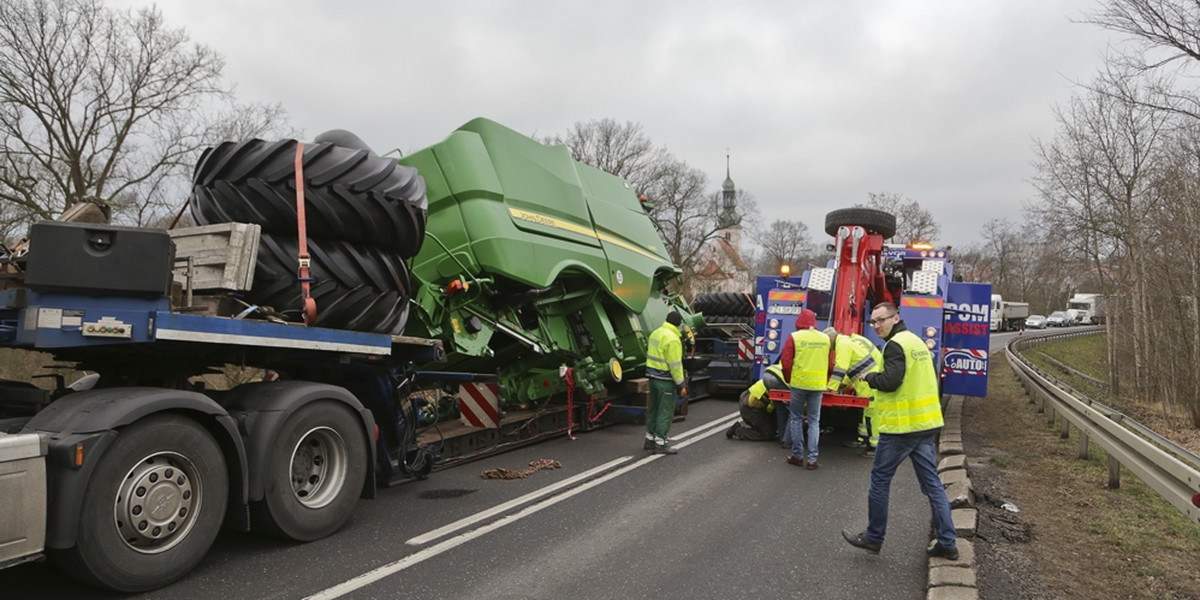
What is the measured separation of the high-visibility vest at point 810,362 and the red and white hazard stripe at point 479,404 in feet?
10.4

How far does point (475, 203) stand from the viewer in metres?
7.66

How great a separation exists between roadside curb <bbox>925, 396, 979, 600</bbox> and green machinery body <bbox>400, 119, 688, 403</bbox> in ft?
12.8

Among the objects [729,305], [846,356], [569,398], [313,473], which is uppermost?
[729,305]

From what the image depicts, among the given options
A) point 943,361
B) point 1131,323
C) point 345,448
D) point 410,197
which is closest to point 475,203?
point 410,197

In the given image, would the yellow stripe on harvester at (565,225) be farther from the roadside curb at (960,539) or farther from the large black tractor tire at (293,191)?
the roadside curb at (960,539)

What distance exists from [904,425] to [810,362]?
129 inches

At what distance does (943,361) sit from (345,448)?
8.01 meters

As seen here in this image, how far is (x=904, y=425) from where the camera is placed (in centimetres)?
480

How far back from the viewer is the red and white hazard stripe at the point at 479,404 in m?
7.83

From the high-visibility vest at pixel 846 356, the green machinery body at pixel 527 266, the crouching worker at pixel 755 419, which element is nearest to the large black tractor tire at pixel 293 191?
the green machinery body at pixel 527 266

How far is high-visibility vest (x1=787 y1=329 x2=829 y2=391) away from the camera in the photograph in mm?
8047

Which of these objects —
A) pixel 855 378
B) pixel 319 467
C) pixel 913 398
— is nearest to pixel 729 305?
pixel 855 378

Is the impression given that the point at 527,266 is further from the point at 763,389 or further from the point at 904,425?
the point at 904,425

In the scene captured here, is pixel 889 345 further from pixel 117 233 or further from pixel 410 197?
pixel 117 233
